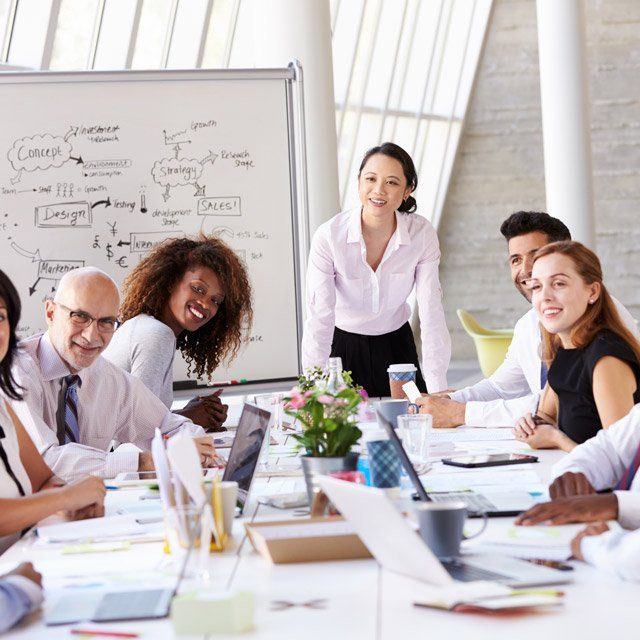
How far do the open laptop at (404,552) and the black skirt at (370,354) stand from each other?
2.89 m

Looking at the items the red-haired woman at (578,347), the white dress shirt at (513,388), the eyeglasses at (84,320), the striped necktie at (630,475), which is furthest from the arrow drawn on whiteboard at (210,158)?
the striped necktie at (630,475)

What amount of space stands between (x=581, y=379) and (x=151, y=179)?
2.71 meters

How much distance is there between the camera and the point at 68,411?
10.2ft

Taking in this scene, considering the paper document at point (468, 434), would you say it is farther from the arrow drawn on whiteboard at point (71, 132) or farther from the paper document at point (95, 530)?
the arrow drawn on whiteboard at point (71, 132)

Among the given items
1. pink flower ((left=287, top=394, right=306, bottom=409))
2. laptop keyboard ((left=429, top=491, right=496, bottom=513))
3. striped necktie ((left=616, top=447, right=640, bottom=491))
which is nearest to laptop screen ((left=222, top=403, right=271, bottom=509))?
pink flower ((left=287, top=394, right=306, bottom=409))

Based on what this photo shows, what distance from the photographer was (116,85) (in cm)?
498

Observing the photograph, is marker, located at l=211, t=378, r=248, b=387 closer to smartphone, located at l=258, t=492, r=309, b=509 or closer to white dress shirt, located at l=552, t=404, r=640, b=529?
smartphone, located at l=258, t=492, r=309, b=509

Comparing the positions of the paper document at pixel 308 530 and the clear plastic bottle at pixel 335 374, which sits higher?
the clear plastic bottle at pixel 335 374

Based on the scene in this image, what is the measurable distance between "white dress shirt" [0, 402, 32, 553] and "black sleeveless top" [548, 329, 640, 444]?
55.6 inches

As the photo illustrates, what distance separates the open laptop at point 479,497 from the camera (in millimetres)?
1958

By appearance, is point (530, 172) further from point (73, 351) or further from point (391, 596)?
point (391, 596)

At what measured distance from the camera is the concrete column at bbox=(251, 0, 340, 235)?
21.7 feet

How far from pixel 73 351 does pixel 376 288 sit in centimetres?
179

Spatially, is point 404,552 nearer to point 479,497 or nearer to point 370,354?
point 479,497
